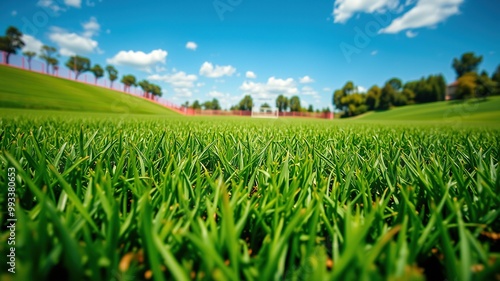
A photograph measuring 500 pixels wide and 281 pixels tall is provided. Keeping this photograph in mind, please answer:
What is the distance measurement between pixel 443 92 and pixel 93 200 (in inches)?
4090

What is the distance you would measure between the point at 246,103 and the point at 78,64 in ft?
204

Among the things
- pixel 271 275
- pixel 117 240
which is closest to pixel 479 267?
pixel 271 275

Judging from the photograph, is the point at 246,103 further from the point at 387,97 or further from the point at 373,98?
the point at 387,97

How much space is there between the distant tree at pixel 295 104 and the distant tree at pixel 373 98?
1246 inches

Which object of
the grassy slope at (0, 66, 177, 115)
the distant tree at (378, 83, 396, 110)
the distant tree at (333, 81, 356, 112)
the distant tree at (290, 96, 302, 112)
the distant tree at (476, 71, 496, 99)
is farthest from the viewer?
the distant tree at (290, 96, 302, 112)

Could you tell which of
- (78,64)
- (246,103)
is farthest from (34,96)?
(246,103)

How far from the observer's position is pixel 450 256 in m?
0.51

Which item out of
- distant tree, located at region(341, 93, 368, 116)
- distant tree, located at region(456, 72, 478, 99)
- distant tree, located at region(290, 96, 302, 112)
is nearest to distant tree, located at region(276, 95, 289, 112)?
distant tree, located at region(290, 96, 302, 112)

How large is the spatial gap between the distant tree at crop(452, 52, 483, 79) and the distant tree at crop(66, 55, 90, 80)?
12676cm

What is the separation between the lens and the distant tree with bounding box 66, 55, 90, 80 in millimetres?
75831

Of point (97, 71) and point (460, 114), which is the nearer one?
point (460, 114)

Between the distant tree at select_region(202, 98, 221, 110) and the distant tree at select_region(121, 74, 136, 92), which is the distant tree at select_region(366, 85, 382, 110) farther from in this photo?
the distant tree at select_region(121, 74, 136, 92)

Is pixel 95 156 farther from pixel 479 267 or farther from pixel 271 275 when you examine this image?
pixel 479 267

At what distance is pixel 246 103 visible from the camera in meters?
101
